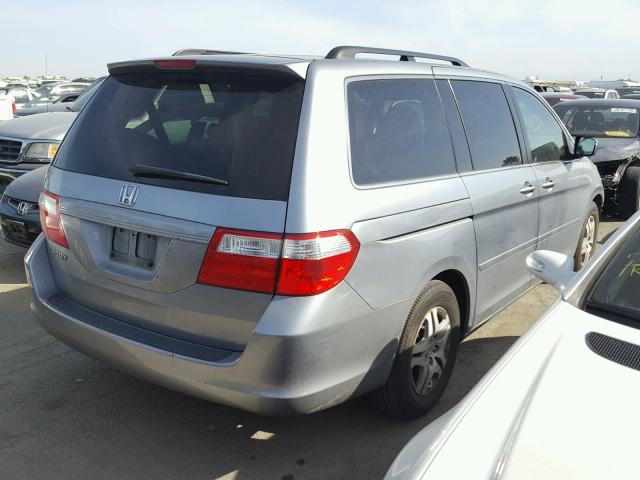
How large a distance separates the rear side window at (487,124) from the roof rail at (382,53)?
0.27m

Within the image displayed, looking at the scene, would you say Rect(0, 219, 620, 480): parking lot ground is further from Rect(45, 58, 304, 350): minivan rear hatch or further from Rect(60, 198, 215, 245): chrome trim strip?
Rect(60, 198, 215, 245): chrome trim strip

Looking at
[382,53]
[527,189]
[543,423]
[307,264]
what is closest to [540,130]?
[527,189]

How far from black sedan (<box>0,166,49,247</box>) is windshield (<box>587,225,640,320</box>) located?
14.4ft

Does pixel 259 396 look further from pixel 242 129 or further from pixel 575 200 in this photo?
pixel 575 200

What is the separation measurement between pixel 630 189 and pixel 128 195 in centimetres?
711

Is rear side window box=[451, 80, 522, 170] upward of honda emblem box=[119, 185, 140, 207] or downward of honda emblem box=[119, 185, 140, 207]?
upward

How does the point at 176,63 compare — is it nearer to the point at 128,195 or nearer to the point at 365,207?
the point at 128,195

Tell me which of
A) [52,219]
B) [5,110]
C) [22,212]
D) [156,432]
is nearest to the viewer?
[52,219]

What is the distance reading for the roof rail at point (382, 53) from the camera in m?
3.07

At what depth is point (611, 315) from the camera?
2.21m

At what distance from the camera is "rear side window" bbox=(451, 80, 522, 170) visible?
141 inches

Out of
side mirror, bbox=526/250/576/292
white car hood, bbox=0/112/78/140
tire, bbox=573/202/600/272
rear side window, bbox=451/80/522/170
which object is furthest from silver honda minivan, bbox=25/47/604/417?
→ white car hood, bbox=0/112/78/140

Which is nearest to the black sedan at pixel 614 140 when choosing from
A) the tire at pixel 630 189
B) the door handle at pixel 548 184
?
the tire at pixel 630 189

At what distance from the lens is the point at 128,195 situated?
2701 millimetres
